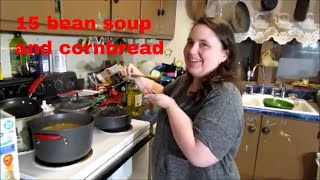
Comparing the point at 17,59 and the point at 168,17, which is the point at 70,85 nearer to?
the point at 17,59

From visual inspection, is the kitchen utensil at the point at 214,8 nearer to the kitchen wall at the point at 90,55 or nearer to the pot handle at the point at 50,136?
the kitchen wall at the point at 90,55

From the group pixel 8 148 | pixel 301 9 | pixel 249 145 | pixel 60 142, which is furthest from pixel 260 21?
pixel 8 148

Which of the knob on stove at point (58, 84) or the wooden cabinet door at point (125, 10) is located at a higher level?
the wooden cabinet door at point (125, 10)

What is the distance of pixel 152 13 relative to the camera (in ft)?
5.97

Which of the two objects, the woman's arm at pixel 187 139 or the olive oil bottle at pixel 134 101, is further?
the olive oil bottle at pixel 134 101

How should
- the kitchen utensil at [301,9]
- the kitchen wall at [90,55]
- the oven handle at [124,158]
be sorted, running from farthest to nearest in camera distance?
1. the kitchen utensil at [301,9]
2. the kitchen wall at [90,55]
3. the oven handle at [124,158]

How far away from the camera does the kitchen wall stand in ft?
4.17

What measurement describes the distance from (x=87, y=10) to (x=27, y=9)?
1.08 ft

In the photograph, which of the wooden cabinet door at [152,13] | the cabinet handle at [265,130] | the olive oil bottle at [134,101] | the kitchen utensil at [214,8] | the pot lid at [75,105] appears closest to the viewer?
the pot lid at [75,105]

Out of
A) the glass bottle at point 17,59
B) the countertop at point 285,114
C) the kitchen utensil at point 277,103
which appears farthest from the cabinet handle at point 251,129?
the glass bottle at point 17,59

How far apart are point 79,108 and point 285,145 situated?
1496mm

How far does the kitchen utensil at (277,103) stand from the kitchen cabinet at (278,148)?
0.23 m

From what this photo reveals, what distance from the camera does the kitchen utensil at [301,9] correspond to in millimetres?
1925

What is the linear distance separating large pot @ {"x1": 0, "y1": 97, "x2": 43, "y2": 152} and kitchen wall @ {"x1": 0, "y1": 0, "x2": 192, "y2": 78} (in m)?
0.33
